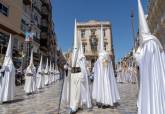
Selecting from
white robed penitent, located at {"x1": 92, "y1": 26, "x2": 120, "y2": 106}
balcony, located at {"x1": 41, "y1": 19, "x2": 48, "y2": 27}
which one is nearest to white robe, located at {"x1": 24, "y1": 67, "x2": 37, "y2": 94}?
white robed penitent, located at {"x1": 92, "y1": 26, "x2": 120, "y2": 106}

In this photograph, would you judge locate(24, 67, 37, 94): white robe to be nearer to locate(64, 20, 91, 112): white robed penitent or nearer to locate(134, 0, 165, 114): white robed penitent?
locate(64, 20, 91, 112): white robed penitent

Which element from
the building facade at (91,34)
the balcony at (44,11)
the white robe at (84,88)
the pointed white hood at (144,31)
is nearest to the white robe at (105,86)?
the white robe at (84,88)

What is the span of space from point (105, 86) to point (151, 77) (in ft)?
17.3

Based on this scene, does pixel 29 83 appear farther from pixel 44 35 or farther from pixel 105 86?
pixel 44 35

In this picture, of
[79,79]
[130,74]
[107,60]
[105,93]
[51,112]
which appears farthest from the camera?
[130,74]

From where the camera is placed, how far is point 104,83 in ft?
33.0

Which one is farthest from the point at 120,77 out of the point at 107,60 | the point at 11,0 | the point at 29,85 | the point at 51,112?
the point at 51,112

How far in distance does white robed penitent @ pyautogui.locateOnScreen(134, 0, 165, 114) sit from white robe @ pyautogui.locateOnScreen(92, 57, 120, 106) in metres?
4.88

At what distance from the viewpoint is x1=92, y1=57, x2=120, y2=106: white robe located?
9719 mm

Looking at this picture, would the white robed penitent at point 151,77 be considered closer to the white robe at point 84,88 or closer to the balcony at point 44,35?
the white robe at point 84,88

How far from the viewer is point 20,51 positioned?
112 feet

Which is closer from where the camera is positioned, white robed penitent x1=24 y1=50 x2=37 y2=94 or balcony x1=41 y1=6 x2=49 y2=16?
white robed penitent x1=24 y1=50 x2=37 y2=94

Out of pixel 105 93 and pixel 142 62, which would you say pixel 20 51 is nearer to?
pixel 105 93

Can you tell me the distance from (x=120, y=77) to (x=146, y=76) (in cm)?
3317
